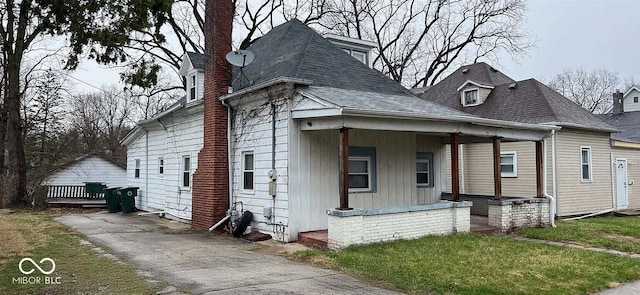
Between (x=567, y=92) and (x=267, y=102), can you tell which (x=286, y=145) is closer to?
(x=267, y=102)

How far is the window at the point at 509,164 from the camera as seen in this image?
16797 millimetres

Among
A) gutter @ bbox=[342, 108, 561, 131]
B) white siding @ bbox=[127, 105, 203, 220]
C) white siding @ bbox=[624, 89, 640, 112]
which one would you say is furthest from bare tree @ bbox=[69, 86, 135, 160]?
white siding @ bbox=[624, 89, 640, 112]

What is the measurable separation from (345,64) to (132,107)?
34328 mm

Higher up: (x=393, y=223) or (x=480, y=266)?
(x=393, y=223)

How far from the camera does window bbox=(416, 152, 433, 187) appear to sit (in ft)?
43.1

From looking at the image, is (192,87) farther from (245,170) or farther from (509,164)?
(509,164)

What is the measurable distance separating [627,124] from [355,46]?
18.7 metres

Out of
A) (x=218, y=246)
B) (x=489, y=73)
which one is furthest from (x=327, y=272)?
(x=489, y=73)

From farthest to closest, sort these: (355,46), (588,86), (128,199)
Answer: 1. (588,86)
2. (128,199)
3. (355,46)

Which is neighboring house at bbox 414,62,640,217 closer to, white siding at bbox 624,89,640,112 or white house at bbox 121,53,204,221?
white house at bbox 121,53,204,221

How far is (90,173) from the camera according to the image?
1189 inches

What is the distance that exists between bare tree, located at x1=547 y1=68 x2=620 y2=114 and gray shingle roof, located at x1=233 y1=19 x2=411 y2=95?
42.8m

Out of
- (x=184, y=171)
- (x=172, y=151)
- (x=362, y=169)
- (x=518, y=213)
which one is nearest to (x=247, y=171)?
(x=362, y=169)

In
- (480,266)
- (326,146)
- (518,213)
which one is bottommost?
(480,266)
